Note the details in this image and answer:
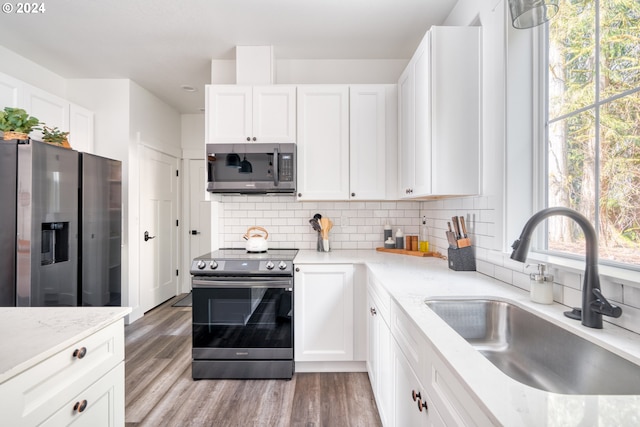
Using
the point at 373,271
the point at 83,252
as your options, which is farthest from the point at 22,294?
the point at 373,271

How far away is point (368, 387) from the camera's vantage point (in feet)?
7.26

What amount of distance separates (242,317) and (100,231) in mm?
1736

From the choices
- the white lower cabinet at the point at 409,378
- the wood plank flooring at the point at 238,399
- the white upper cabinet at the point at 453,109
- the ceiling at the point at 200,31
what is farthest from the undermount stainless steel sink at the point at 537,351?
the ceiling at the point at 200,31

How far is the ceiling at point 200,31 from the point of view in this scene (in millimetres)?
2223

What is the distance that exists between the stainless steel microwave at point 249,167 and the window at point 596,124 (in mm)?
1699

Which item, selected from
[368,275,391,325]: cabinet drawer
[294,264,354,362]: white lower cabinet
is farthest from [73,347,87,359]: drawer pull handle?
[294,264,354,362]: white lower cabinet

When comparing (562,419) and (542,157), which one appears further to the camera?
(542,157)

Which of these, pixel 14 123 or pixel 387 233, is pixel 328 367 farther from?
pixel 14 123

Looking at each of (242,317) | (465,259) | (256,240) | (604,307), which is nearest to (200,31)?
(256,240)

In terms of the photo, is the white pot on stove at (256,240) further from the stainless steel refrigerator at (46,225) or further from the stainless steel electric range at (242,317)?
the stainless steel refrigerator at (46,225)

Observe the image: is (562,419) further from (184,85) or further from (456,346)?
(184,85)

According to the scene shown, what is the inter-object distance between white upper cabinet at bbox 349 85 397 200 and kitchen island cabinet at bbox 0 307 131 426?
1.93 metres

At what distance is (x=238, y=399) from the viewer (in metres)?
2.08

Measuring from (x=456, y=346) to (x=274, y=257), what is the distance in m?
1.67
